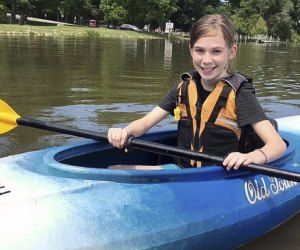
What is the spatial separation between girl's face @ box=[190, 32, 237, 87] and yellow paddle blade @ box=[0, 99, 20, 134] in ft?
4.57

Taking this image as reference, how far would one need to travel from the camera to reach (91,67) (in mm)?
13430

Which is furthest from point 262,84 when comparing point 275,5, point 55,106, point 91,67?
point 275,5

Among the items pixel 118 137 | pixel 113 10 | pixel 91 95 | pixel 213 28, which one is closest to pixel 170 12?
pixel 113 10

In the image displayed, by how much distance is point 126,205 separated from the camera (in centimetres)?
254

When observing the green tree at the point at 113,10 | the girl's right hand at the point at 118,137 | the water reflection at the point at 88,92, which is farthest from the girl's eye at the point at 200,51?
the green tree at the point at 113,10

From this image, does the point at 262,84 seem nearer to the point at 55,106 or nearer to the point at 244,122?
the point at 55,106

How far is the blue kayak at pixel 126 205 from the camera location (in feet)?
7.63

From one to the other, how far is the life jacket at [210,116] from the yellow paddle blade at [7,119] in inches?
46.5

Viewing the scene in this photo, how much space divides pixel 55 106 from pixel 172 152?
188 inches

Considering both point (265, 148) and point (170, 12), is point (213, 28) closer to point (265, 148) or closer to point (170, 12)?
point (265, 148)

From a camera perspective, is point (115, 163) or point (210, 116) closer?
point (210, 116)

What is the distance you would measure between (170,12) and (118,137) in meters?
53.2

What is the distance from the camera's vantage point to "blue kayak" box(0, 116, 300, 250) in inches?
91.5

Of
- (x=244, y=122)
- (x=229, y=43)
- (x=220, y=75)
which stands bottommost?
(x=244, y=122)
